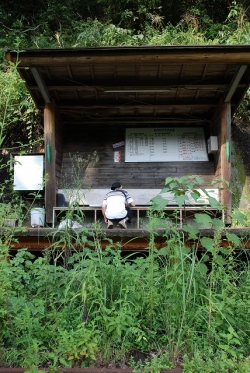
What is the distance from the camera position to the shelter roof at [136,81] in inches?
241

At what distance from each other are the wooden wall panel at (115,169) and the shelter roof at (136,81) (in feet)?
1.62

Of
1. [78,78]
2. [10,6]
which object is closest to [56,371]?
[78,78]

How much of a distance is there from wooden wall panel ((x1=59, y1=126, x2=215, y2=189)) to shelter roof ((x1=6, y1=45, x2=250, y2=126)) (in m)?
0.49

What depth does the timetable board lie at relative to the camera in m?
8.26

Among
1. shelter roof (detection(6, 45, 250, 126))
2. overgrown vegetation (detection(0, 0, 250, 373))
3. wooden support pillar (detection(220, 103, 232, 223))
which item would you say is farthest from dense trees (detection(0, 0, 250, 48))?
overgrown vegetation (detection(0, 0, 250, 373))

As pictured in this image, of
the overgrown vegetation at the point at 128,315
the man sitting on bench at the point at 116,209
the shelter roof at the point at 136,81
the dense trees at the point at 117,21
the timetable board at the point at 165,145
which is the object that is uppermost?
the dense trees at the point at 117,21

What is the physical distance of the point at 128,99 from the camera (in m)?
7.80

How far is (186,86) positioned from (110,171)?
2.43m

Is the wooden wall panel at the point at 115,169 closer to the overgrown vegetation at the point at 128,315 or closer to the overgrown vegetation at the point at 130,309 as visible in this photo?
the overgrown vegetation at the point at 130,309

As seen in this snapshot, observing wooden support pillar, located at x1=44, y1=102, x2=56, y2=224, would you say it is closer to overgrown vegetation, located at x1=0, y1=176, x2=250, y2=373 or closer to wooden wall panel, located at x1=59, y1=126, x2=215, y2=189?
wooden wall panel, located at x1=59, y1=126, x2=215, y2=189

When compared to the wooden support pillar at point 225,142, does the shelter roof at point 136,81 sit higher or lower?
higher

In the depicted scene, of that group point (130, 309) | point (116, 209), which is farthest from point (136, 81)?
point (130, 309)

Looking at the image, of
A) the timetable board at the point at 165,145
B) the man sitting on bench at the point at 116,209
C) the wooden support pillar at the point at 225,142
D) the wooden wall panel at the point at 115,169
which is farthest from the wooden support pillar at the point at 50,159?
the wooden support pillar at the point at 225,142

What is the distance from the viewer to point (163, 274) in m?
3.07
